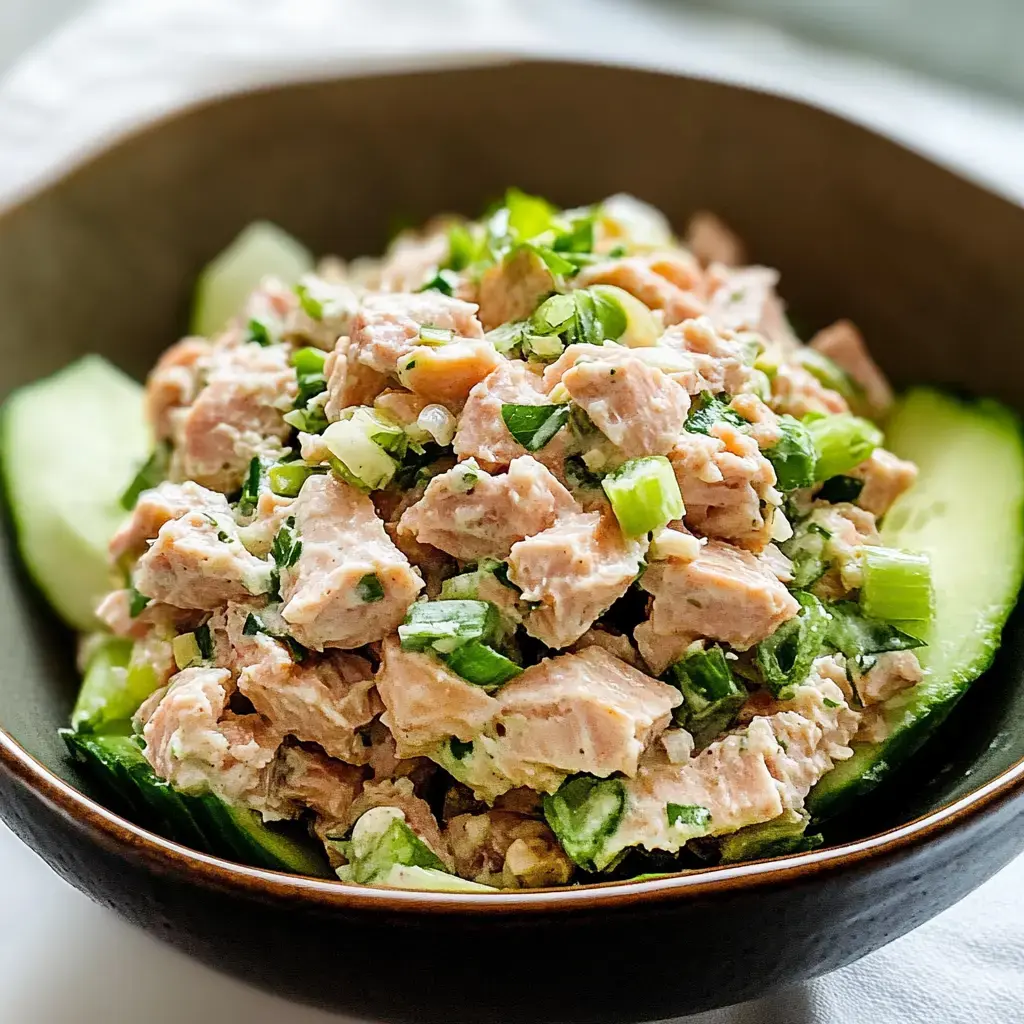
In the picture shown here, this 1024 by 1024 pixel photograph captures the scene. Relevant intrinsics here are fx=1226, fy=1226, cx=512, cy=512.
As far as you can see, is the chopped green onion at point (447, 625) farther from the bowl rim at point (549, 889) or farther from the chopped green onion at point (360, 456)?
the bowl rim at point (549, 889)

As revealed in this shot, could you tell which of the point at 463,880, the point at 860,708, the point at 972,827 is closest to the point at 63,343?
the point at 463,880

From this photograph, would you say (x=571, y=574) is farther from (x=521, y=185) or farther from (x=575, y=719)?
(x=521, y=185)

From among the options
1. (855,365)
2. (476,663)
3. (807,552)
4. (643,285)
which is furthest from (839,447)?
(476,663)

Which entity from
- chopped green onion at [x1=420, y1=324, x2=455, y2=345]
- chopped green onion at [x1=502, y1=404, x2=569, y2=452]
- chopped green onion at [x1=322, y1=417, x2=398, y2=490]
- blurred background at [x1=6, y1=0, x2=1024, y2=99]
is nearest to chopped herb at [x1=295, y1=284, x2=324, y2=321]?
chopped green onion at [x1=420, y1=324, x2=455, y2=345]

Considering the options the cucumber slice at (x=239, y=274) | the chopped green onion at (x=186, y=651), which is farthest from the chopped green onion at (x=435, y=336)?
the cucumber slice at (x=239, y=274)

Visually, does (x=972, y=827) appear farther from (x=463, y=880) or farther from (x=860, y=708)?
(x=463, y=880)

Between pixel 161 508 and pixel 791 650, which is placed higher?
pixel 791 650
